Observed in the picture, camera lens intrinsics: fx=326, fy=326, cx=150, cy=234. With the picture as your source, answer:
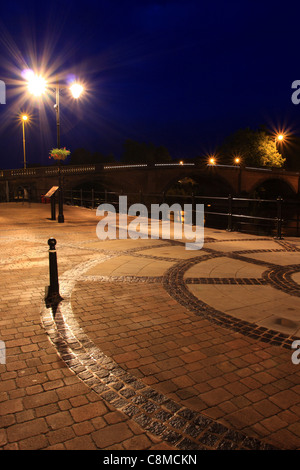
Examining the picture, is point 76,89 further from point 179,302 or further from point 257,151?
point 257,151

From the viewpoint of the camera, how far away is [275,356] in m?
3.70

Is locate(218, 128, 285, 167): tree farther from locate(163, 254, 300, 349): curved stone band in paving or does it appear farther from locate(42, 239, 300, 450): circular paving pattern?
locate(163, 254, 300, 349): curved stone band in paving

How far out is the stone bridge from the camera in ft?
111

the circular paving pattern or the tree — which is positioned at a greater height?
the tree

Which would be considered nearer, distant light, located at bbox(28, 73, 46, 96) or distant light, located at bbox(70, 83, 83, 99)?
distant light, located at bbox(70, 83, 83, 99)

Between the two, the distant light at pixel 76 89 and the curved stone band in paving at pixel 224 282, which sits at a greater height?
the distant light at pixel 76 89

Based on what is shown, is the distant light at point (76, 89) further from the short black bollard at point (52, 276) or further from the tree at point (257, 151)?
the tree at point (257, 151)

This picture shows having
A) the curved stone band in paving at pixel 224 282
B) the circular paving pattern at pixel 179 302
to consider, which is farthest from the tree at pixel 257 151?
the curved stone band in paving at pixel 224 282

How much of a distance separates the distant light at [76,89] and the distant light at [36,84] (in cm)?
138

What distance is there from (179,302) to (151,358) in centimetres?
179

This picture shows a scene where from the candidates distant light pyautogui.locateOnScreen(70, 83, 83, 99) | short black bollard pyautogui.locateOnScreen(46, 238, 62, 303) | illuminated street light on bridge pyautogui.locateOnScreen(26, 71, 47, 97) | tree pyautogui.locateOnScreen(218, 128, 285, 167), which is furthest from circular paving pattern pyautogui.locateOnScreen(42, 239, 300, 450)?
tree pyautogui.locateOnScreen(218, 128, 285, 167)

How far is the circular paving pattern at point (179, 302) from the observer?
260cm

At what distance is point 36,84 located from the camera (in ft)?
44.8

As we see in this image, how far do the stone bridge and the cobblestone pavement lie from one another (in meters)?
23.3
